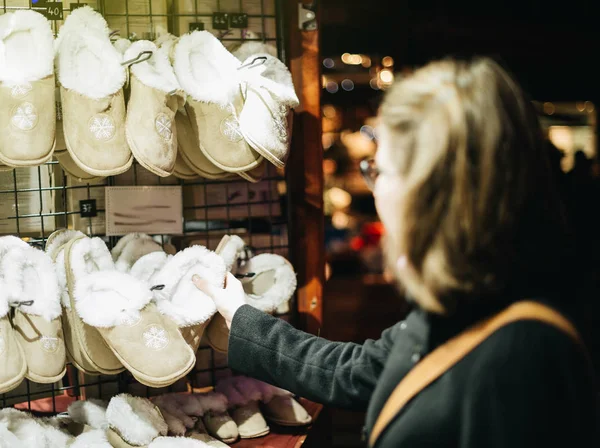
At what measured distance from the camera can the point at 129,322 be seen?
1.26m

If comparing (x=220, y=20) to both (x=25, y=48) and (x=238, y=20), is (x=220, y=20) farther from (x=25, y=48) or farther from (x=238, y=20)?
(x=25, y=48)

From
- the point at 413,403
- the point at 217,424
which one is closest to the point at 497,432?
the point at 413,403

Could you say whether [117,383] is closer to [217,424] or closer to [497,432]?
[217,424]

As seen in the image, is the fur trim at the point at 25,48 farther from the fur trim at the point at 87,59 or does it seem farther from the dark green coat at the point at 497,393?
the dark green coat at the point at 497,393

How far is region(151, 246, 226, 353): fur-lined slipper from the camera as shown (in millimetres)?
1350

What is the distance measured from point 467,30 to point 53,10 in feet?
9.48

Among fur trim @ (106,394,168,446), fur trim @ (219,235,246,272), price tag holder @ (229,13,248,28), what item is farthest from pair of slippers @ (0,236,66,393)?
price tag holder @ (229,13,248,28)

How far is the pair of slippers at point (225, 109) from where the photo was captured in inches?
53.1

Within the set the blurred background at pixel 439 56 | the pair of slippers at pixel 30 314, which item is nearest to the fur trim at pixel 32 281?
the pair of slippers at pixel 30 314

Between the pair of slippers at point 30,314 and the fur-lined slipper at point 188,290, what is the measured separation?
Answer: 201 mm

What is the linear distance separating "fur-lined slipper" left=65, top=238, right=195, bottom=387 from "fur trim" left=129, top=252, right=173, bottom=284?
136 mm

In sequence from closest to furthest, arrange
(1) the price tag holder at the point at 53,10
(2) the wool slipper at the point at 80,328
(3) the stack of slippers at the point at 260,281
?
1. (2) the wool slipper at the point at 80,328
2. (1) the price tag holder at the point at 53,10
3. (3) the stack of slippers at the point at 260,281

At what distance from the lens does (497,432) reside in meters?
0.77

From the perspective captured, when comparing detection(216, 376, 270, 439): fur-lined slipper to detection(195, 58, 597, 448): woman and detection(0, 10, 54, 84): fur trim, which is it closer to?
detection(195, 58, 597, 448): woman
